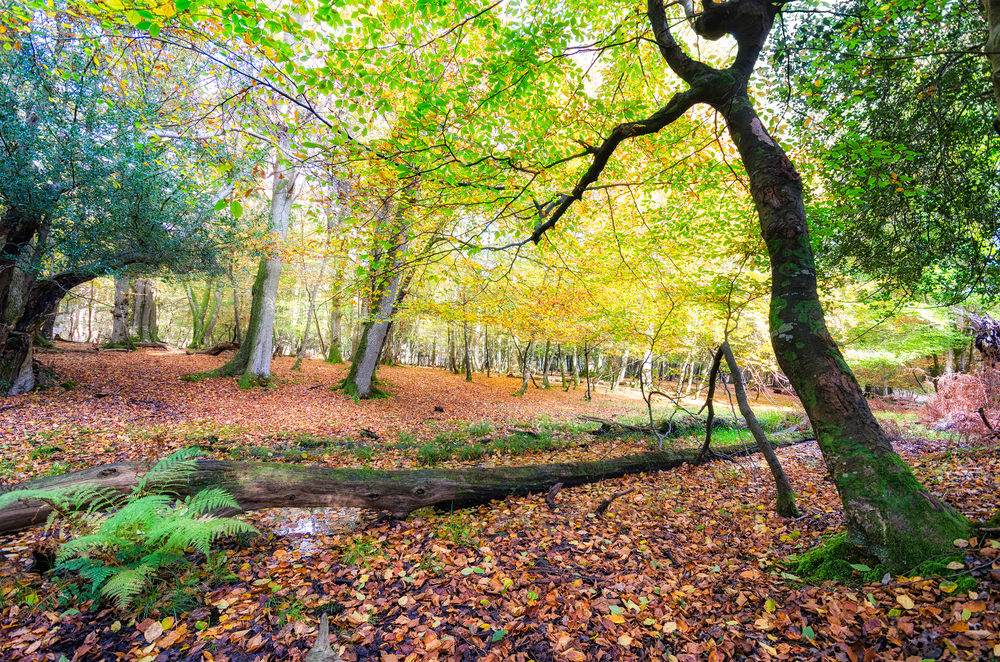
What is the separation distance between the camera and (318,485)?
14.9 feet

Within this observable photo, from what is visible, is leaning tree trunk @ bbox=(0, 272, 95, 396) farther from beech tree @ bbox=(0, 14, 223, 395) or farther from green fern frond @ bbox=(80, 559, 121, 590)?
green fern frond @ bbox=(80, 559, 121, 590)

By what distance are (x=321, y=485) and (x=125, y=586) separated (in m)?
1.80

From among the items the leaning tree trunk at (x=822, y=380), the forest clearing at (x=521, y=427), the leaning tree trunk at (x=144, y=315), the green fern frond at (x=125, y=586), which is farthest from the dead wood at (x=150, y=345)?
the leaning tree trunk at (x=822, y=380)

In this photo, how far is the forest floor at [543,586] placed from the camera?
2508 millimetres

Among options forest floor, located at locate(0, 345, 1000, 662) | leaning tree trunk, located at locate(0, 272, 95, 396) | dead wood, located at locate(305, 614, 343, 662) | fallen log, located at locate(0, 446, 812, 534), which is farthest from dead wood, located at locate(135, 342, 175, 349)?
dead wood, located at locate(305, 614, 343, 662)

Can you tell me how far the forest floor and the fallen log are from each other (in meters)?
0.27

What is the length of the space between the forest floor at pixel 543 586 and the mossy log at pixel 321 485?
0.27 metres

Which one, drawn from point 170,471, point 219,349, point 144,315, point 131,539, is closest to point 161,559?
point 131,539

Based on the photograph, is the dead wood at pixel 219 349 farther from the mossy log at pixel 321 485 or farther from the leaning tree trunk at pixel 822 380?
the leaning tree trunk at pixel 822 380

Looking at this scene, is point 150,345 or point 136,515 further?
point 150,345

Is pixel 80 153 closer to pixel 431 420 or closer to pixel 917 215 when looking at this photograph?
pixel 431 420

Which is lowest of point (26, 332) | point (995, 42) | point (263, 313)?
point (26, 332)

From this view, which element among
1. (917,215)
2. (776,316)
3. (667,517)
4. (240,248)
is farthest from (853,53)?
(240,248)

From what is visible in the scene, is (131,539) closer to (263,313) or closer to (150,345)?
(263,313)
